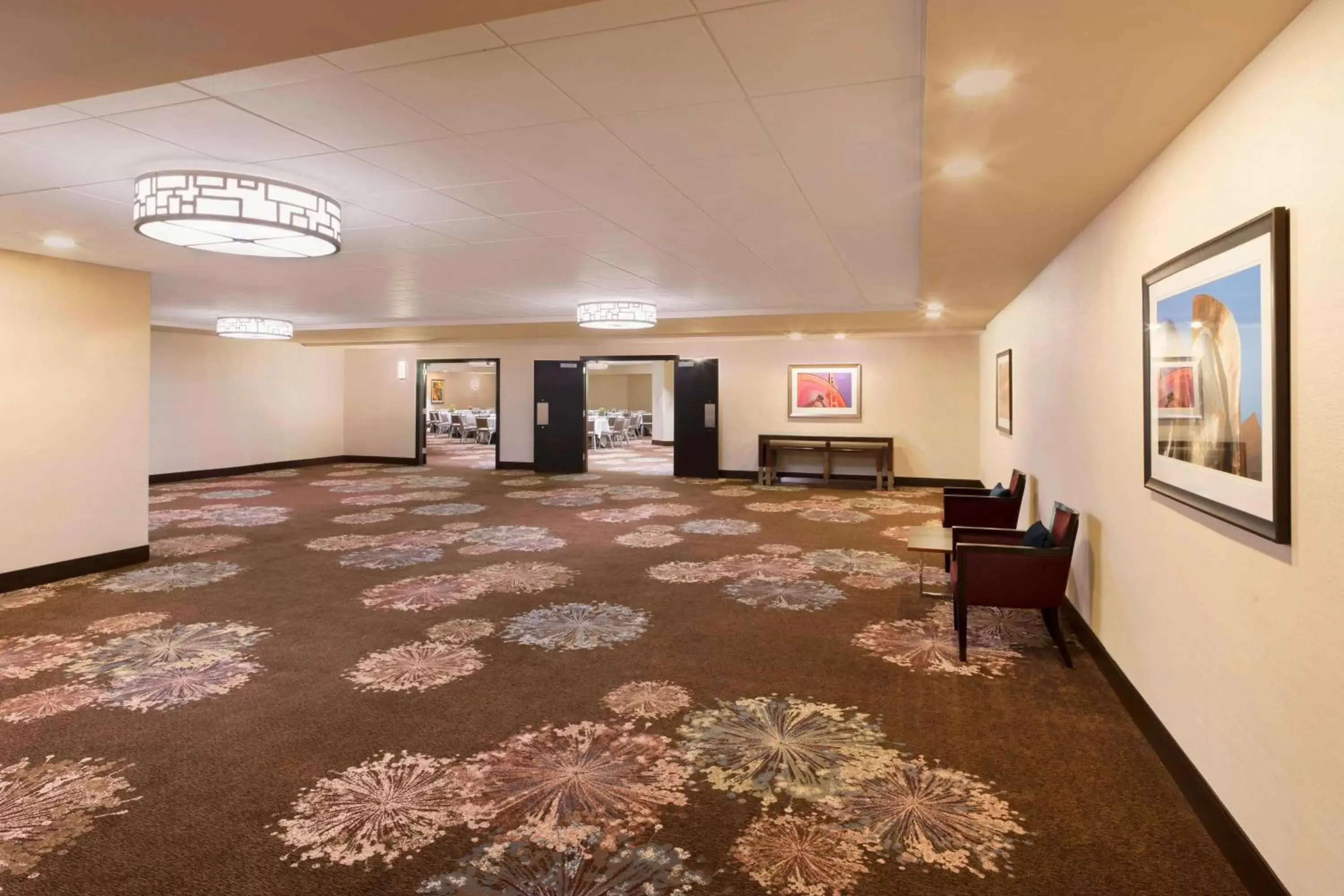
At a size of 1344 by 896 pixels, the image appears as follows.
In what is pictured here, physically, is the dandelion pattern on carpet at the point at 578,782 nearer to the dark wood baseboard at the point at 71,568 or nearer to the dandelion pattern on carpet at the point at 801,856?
the dandelion pattern on carpet at the point at 801,856

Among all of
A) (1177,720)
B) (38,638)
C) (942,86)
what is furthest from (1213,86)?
(38,638)

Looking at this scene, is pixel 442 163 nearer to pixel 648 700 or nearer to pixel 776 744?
pixel 648 700

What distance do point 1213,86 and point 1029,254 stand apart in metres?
3.02

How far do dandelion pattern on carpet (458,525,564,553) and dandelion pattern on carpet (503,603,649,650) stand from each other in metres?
2.07

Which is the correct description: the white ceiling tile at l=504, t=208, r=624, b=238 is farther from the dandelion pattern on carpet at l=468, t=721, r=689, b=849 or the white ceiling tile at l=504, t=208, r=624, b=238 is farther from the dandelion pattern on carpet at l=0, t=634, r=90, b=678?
the dandelion pattern on carpet at l=0, t=634, r=90, b=678

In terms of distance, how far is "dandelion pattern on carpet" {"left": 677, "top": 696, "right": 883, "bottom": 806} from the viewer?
275 centimetres

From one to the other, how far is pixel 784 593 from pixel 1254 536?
3498 mm

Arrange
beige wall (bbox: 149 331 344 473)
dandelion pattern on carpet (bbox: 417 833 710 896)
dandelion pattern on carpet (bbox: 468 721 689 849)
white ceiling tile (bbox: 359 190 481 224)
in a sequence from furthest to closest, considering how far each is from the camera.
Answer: beige wall (bbox: 149 331 344 473), white ceiling tile (bbox: 359 190 481 224), dandelion pattern on carpet (bbox: 468 721 689 849), dandelion pattern on carpet (bbox: 417 833 710 896)

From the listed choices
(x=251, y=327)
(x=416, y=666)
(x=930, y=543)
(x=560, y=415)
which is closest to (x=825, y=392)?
(x=560, y=415)

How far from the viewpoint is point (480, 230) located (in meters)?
5.07

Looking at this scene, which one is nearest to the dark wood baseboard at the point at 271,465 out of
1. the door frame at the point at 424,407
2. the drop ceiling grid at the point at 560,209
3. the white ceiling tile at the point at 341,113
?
the door frame at the point at 424,407

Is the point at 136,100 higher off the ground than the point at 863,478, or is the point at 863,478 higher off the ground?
the point at 136,100

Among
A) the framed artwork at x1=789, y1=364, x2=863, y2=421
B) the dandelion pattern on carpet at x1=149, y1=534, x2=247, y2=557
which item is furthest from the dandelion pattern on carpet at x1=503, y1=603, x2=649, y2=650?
the framed artwork at x1=789, y1=364, x2=863, y2=421

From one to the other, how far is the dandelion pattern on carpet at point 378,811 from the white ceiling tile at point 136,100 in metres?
2.76
